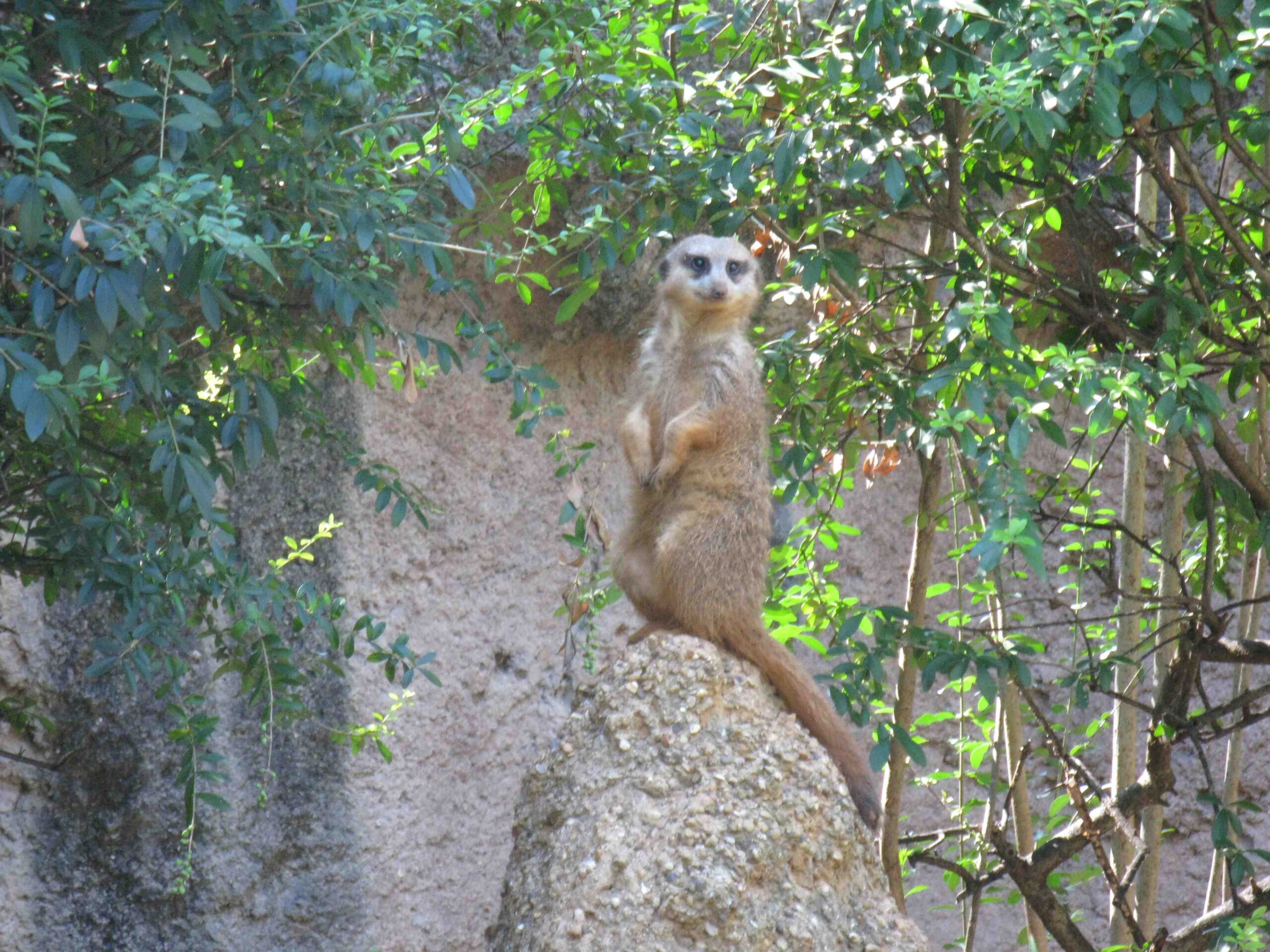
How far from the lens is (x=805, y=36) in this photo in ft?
14.1

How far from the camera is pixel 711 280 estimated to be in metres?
4.23

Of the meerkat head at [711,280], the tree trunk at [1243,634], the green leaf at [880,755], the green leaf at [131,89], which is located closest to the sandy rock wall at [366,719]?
the tree trunk at [1243,634]

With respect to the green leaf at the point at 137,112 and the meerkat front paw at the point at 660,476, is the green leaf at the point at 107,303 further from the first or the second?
the meerkat front paw at the point at 660,476

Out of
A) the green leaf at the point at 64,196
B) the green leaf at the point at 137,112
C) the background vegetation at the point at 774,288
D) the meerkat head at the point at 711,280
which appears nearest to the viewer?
the green leaf at the point at 64,196

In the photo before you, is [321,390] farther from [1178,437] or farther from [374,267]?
[1178,437]

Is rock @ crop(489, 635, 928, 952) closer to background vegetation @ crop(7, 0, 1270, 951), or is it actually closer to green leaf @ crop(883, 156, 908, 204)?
background vegetation @ crop(7, 0, 1270, 951)

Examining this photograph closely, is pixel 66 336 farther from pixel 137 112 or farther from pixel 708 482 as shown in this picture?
pixel 708 482

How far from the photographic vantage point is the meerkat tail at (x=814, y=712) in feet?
11.4


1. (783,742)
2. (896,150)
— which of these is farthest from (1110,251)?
(783,742)

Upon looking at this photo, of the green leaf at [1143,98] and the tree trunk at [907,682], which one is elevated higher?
the green leaf at [1143,98]

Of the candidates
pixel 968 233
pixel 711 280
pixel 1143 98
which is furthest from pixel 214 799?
pixel 1143 98

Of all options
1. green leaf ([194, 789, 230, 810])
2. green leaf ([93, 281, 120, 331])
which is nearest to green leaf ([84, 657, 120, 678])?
green leaf ([194, 789, 230, 810])

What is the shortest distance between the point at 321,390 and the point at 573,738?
7.74 ft

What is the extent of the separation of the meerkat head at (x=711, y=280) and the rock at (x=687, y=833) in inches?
51.7
